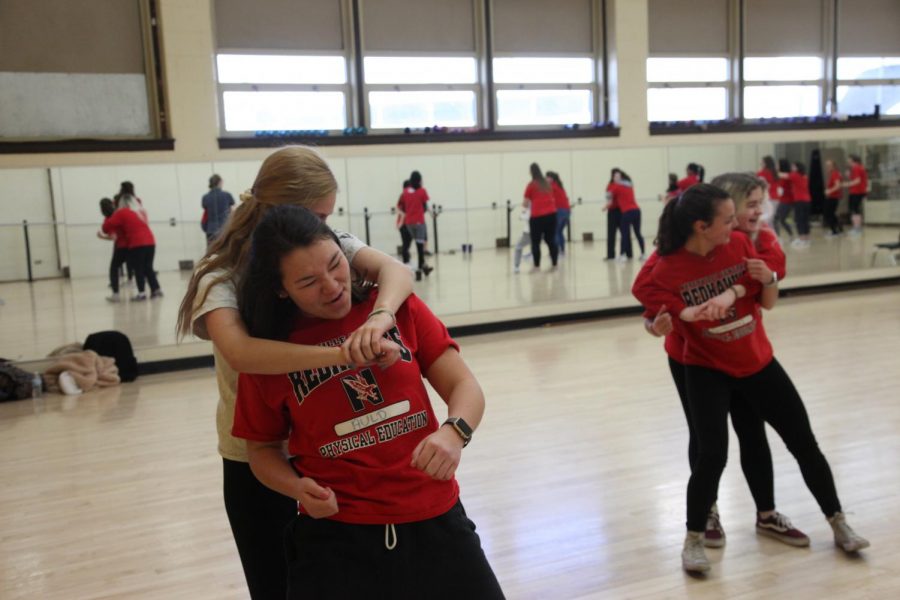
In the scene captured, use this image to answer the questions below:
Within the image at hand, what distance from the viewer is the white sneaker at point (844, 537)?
3621mm

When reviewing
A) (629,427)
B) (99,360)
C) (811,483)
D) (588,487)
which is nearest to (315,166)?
(811,483)

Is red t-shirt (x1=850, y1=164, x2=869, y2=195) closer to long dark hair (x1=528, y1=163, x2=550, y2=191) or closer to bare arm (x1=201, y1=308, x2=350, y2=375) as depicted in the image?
long dark hair (x1=528, y1=163, x2=550, y2=191)

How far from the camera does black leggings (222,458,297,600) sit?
2.19m

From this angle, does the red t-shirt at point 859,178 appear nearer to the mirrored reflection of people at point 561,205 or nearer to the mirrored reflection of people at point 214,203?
the mirrored reflection of people at point 561,205

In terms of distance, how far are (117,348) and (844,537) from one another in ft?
22.4

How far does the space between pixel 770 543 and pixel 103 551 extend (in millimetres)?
3119

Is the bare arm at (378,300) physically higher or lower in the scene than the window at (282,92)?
lower

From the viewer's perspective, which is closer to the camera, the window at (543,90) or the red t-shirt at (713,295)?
the red t-shirt at (713,295)

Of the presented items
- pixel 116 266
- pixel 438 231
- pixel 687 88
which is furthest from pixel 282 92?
pixel 687 88

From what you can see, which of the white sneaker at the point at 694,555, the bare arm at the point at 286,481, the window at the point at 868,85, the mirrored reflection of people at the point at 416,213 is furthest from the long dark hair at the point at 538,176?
the bare arm at the point at 286,481

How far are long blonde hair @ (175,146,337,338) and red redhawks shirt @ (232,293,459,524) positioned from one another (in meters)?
0.30

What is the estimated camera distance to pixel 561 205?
11102 millimetres

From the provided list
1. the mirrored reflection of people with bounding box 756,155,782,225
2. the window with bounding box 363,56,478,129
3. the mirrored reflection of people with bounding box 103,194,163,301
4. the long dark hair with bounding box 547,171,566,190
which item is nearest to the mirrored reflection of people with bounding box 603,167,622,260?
the long dark hair with bounding box 547,171,566,190

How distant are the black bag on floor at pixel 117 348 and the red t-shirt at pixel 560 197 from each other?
5.53 meters
